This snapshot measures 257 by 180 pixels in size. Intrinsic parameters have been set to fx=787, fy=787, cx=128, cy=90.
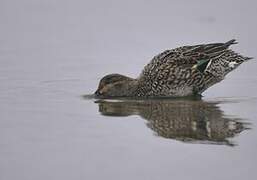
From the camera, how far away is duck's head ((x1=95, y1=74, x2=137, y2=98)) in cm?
1105

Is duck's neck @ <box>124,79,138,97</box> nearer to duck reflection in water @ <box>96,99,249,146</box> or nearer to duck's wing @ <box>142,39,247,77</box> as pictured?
duck's wing @ <box>142,39,247,77</box>

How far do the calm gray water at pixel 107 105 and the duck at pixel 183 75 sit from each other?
0.32 meters

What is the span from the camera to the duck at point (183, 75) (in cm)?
1123

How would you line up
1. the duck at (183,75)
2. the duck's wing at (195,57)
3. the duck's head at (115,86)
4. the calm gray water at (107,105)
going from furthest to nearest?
1. the duck's wing at (195,57)
2. the duck at (183,75)
3. the duck's head at (115,86)
4. the calm gray water at (107,105)

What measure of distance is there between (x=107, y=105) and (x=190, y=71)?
60.3 inches

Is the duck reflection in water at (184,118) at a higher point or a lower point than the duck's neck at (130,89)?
lower

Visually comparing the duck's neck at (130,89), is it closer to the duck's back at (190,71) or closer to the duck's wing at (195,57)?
the duck's back at (190,71)

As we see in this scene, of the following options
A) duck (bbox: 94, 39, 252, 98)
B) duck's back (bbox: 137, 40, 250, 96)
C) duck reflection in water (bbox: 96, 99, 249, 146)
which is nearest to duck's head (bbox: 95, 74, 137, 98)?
duck (bbox: 94, 39, 252, 98)

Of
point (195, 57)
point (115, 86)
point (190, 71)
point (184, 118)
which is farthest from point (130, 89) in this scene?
point (184, 118)

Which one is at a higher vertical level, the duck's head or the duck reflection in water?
the duck's head

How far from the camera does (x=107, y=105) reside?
34.3 ft

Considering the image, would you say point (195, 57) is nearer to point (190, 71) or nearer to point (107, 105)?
point (190, 71)

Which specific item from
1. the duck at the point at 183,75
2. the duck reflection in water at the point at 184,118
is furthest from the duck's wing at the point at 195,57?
the duck reflection in water at the point at 184,118

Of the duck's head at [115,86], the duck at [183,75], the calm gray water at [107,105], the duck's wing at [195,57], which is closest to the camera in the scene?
the calm gray water at [107,105]
